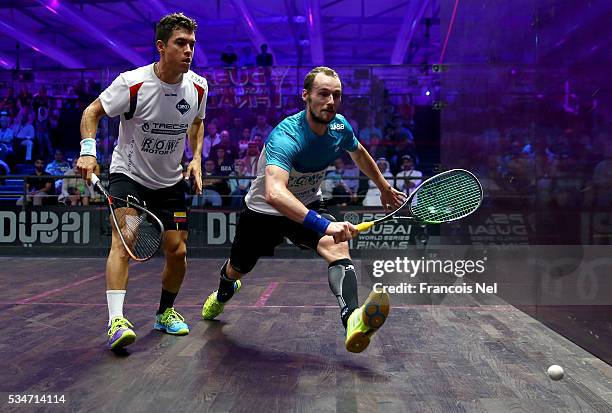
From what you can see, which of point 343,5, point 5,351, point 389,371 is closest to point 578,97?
point 389,371

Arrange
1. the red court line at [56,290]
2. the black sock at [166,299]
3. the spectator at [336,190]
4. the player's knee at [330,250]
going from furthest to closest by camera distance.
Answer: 1. the spectator at [336,190]
2. the red court line at [56,290]
3. the black sock at [166,299]
4. the player's knee at [330,250]

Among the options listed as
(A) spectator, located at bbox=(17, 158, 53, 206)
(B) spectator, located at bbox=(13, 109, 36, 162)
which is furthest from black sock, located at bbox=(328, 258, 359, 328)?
(B) spectator, located at bbox=(13, 109, 36, 162)

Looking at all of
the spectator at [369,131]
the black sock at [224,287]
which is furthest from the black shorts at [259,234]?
the spectator at [369,131]

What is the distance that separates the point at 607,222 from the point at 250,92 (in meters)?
6.42

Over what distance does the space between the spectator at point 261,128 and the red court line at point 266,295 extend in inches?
157

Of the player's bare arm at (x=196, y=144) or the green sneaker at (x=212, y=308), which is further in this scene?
the green sneaker at (x=212, y=308)

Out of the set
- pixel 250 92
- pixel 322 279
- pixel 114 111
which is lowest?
pixel 322 279

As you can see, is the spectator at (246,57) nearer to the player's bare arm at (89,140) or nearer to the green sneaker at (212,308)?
the green sneaker at (212,308)

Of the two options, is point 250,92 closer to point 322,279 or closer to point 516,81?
point 322,279

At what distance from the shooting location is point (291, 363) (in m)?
2.25

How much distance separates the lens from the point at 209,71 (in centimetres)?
817

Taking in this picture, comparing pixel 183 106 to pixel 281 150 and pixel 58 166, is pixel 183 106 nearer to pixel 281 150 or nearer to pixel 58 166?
pixel 281 150

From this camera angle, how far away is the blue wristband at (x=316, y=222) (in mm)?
1967

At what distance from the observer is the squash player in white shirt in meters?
2.45
